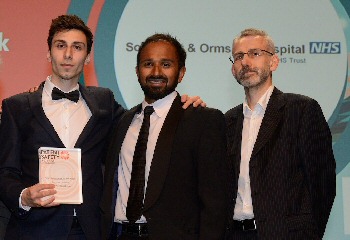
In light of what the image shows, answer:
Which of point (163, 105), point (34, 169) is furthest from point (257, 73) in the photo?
point (34, 169)

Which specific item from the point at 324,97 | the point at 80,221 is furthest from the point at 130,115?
the point at 324,97

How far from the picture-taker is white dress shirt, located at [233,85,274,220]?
11.0ft

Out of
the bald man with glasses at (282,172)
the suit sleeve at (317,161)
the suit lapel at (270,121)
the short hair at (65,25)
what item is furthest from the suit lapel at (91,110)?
the suit sleeve at (317,161)

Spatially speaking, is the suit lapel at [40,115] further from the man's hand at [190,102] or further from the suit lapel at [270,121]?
the suit lapel at [270,121]

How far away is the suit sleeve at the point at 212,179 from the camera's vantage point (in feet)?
9.60

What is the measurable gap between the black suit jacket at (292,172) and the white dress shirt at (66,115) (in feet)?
2.98

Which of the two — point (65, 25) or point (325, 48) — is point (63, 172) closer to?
point (65, 25)

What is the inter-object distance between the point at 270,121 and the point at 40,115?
1297 millimetres

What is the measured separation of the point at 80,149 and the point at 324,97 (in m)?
2.95

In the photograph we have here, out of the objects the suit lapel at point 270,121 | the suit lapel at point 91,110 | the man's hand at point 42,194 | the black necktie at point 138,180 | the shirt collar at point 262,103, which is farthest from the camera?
the shirt collar at point 262,103

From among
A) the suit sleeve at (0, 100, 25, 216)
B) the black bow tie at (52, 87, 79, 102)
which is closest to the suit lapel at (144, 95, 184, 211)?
the black bow tie at (52, 87, 79, 102)

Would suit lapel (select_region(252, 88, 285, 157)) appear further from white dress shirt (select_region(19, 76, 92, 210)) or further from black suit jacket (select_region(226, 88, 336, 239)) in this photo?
white dress shirt (select_region(19, 76, 92, 210))

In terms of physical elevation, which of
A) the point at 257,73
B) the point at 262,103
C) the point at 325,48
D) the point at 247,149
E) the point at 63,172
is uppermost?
the point at 325,48

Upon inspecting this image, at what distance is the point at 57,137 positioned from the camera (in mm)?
3180
